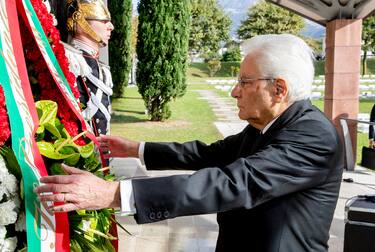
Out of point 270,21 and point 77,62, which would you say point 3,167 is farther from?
point 270,21

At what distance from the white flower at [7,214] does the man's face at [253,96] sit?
2.81ft

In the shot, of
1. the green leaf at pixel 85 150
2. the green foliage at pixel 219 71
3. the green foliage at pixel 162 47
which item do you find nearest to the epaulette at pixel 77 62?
the green leaf at pixel 85 150

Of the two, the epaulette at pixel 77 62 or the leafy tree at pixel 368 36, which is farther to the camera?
the leafy tree at pixel 368 36

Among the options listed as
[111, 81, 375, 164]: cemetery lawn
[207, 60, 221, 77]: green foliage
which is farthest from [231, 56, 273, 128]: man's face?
[207, 60, 221, 77]: green foliage

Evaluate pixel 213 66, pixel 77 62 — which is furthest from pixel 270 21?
pixel 77 62

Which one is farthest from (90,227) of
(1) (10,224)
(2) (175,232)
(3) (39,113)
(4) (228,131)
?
(4) (228,131)

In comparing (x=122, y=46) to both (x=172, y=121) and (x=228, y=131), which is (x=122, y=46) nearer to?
(x=172, y=121)

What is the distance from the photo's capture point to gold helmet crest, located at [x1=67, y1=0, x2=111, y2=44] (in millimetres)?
3008

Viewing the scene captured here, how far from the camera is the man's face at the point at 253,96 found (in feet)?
5.56

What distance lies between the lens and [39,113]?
5.13ft

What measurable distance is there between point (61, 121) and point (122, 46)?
17.6 metres

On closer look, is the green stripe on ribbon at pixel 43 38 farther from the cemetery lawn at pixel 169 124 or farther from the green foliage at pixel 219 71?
the green foliage at pixel 219 71

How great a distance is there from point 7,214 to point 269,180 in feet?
2.48

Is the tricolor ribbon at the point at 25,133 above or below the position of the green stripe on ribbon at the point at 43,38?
below
